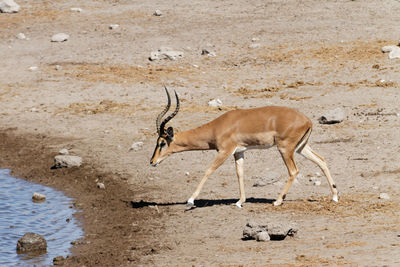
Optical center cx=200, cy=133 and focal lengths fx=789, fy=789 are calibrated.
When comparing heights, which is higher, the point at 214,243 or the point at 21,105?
the point at 214,243

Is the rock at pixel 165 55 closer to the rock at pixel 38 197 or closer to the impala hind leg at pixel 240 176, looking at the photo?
the rock at pixel 38 197

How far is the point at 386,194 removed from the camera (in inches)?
546

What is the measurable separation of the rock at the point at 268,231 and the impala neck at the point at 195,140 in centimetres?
280

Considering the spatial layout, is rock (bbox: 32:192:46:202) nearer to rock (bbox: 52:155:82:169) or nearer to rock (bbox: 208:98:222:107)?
rock (bbox: 52:155:82:169)

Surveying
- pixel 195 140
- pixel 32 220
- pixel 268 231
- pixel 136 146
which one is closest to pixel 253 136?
pixel 195 140

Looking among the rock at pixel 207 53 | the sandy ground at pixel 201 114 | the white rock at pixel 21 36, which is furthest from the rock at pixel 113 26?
the rock at pixel 207 53

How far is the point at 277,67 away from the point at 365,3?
7.27 metres

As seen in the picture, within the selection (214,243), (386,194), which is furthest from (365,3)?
(214,243)

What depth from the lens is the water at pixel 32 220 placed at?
1263 centimetres

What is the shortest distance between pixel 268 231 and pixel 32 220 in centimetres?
Result: 523

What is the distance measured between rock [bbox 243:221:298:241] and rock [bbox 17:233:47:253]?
3397 mm

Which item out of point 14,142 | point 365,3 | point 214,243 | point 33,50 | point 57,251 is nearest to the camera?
point 214,243

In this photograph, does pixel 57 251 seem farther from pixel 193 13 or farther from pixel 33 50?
pixel 193 13

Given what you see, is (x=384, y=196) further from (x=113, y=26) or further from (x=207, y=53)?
(x=113, y=26)
